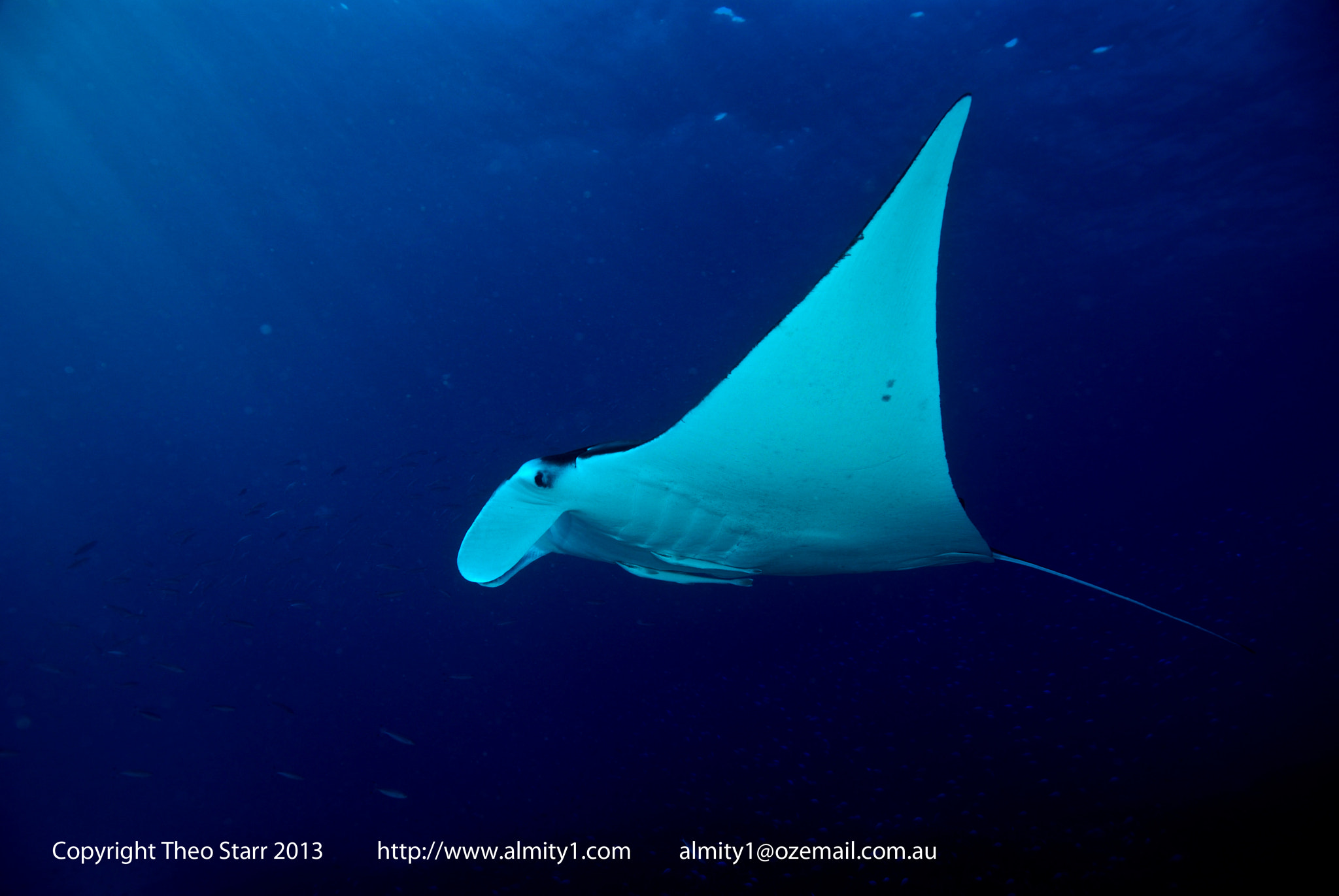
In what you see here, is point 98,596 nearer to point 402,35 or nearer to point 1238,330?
point 402,35

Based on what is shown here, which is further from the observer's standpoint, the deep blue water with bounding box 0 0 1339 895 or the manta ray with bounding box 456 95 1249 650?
the deep blue water with bounding box 0 0 1339 895

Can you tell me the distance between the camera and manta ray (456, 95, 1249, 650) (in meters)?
1.51

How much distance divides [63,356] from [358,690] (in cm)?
1684

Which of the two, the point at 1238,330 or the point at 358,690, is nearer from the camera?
the point at 358,690

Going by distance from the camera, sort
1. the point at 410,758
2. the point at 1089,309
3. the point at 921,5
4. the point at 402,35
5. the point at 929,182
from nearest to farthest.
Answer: the point at 929,182, the point at 921,5, the point at 402,35, the point at 410,758, the point at 1089,309

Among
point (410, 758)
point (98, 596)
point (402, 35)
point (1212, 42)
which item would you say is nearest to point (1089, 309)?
point (1212, 42)

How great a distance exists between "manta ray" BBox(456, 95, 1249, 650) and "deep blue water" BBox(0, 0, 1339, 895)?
3.30 metres

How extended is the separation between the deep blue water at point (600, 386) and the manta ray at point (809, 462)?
330 cm

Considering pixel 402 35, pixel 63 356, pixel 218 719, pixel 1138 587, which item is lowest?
pixel 218 719

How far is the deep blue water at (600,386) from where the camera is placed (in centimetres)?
849

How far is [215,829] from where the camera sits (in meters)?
18.2

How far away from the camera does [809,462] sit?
2.03 metres

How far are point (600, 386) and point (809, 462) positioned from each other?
22.0m

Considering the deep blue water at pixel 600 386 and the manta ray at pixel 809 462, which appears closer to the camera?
the manta ray at pixel 809 462
